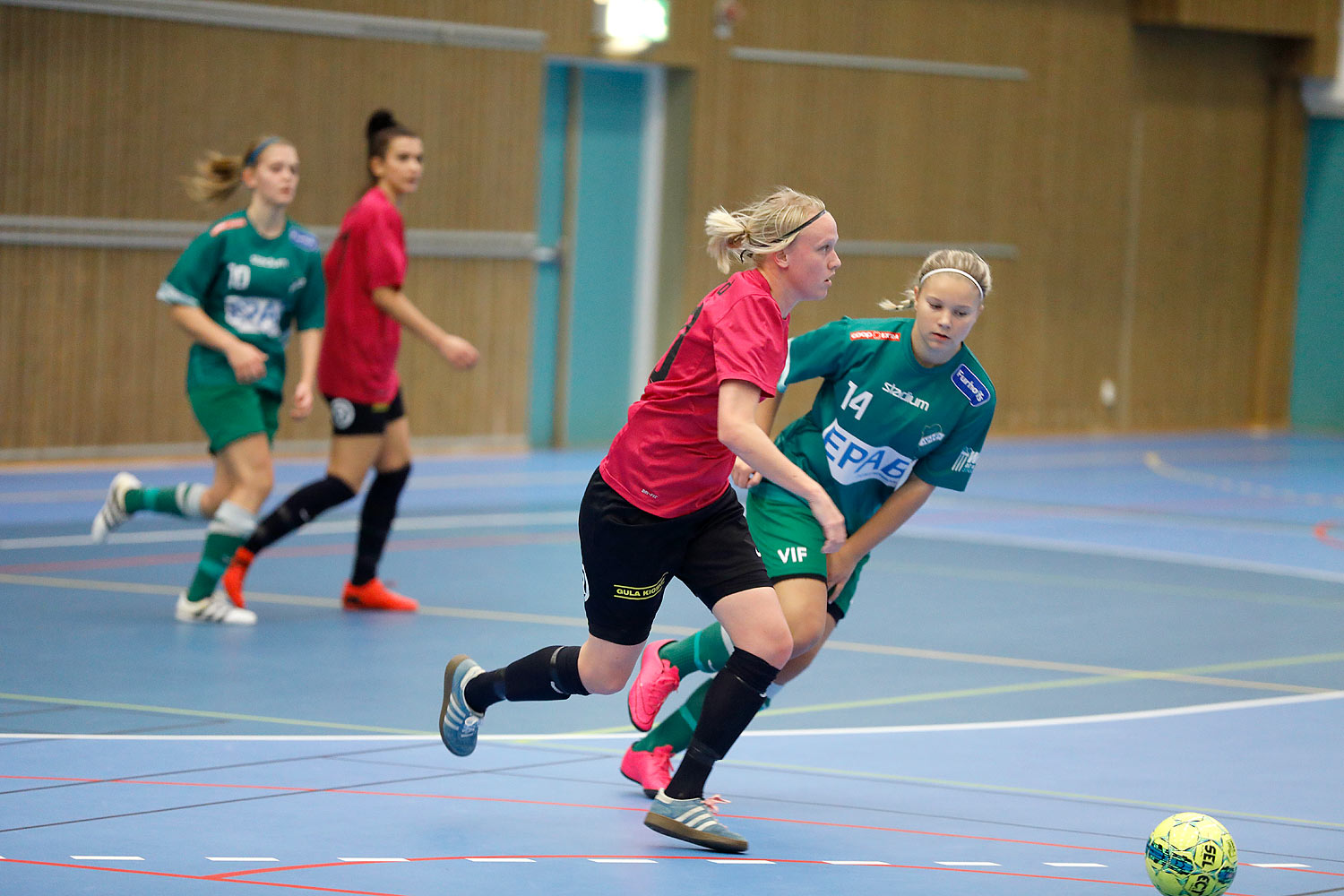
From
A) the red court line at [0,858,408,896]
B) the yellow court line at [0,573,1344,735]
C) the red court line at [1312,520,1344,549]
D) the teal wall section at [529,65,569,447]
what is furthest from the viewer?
the teal wall section at [529,65,569,447]

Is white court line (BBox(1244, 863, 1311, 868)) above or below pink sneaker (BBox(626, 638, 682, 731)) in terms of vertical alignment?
below

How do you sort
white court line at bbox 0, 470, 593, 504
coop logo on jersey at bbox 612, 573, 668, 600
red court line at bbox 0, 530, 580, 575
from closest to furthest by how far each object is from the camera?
coop logo on jersey at bbox 612, 573, 668, 600, red court line at bbox 0, 530, 580, 575, white court line at bbox 0, 470, 593, 504

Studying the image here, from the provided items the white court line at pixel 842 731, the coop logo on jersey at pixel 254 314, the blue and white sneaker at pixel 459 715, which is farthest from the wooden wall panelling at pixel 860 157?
the blue and white sneaker at pixel 459 715

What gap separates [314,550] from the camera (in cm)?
945

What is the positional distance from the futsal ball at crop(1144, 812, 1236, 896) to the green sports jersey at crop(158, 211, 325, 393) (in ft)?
14.1

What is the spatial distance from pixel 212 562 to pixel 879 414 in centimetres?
332

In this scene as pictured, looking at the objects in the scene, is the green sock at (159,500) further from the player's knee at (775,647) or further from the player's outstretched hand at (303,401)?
the player's knee at (775,647)

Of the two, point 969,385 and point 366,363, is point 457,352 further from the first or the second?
point 969,385

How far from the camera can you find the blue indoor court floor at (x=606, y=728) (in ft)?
14.1

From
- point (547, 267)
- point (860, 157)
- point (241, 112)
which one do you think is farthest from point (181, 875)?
point (860, 157)

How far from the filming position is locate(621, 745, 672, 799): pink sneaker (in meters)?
4.94

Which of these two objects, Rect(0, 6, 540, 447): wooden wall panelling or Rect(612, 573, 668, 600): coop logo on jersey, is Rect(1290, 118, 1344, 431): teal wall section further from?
Rect(612, 573, 668, 600): coop logo on jersey

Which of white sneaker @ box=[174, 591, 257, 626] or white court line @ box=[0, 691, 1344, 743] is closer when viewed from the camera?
white court line @ box=[0, 691, 1344, 743]

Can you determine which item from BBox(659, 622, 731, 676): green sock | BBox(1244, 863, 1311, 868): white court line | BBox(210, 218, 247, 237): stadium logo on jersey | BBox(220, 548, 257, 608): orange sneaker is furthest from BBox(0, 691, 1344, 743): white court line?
BBox(210, 218, 247, 237): stadium logo on jersey
